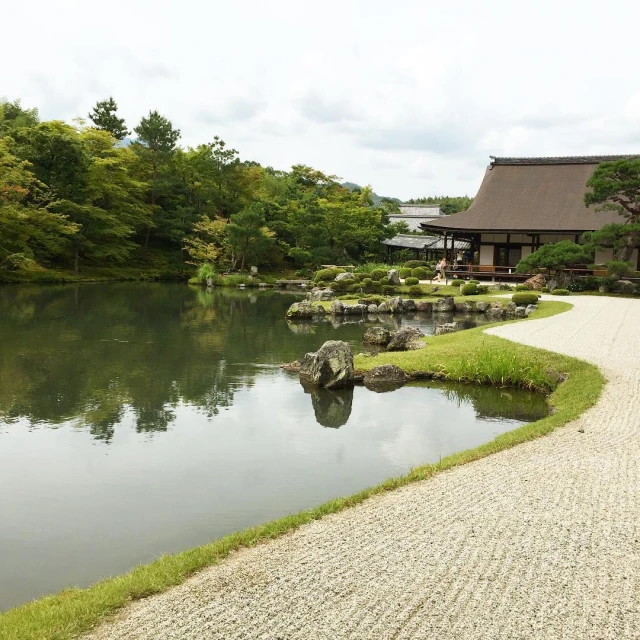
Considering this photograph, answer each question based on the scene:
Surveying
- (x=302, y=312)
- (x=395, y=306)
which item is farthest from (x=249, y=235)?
(x=302, y=312)

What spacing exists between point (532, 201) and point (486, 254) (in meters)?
3.92

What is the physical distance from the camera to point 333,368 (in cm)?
1133

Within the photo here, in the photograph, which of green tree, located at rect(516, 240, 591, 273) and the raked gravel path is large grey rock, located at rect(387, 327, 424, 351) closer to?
the raked gravel path

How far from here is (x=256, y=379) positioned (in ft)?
39.5

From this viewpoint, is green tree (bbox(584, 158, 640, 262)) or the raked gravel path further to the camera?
green tree (bbox(584, 158, 640, 262))

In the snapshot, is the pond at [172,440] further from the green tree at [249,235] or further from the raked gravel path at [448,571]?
the green tree at [249,235]

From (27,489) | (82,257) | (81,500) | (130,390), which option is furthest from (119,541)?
(82,257)

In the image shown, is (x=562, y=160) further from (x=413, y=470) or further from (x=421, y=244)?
(x=413, y=470)

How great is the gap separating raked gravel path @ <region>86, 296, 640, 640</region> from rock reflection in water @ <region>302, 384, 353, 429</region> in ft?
11.7

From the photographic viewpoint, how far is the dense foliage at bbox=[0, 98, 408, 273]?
3322cm

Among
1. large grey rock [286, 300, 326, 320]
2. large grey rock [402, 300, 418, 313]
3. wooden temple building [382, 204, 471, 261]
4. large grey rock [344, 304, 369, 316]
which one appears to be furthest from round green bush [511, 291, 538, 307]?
wooden temple building [382, 204, 471, 261]

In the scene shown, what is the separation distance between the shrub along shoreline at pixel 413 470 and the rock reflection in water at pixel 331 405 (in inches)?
34.5

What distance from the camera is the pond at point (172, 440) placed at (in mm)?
5359

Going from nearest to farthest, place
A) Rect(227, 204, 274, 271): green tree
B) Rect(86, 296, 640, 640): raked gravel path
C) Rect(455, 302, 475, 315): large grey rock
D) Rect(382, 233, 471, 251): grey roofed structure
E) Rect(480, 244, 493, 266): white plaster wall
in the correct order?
Rect(86, 296, 640, 640): raked gravel path → Rect(455, 302, 475, 315): large grey rock → Rect(480, 244, 493, 266): white plaster wall → Rect(227, 204, 274, 271): green tree → Rect(382, 233, 471, 251): grey roofed structure
